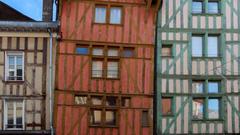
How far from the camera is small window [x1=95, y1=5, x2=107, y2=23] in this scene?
20.0 m

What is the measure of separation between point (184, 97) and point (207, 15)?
11.8ft

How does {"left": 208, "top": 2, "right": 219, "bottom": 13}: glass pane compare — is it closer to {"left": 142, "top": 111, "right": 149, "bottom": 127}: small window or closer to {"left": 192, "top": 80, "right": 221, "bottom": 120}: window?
{"left": 192, "top": 80, "right": 221, "bottom": 120}: window

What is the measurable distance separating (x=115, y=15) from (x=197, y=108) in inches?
201

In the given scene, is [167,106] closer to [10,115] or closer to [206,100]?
[206,100]

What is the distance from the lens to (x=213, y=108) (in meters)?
20.2

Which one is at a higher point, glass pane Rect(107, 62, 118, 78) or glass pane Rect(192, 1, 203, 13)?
glass pane Rect(192, 1, 203, 13)

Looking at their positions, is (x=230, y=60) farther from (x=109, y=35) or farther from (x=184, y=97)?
(x=109, y=35)

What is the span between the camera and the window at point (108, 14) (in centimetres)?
1998

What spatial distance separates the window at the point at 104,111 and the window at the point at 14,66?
3.05 m

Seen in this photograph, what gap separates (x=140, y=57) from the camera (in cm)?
1977

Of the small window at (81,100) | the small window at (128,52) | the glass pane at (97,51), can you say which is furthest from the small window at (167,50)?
the small window at (81,100)

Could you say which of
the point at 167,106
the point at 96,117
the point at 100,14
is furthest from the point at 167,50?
the point at 96,117

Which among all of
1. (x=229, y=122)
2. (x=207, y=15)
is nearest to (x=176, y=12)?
(x=207, y=15)

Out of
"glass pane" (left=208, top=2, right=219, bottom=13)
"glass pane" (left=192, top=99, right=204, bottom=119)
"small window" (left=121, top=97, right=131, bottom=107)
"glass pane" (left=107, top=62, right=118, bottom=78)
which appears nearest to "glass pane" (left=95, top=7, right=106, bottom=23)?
"glass pane" (left=107, top=62, right=118, bottom=78)
